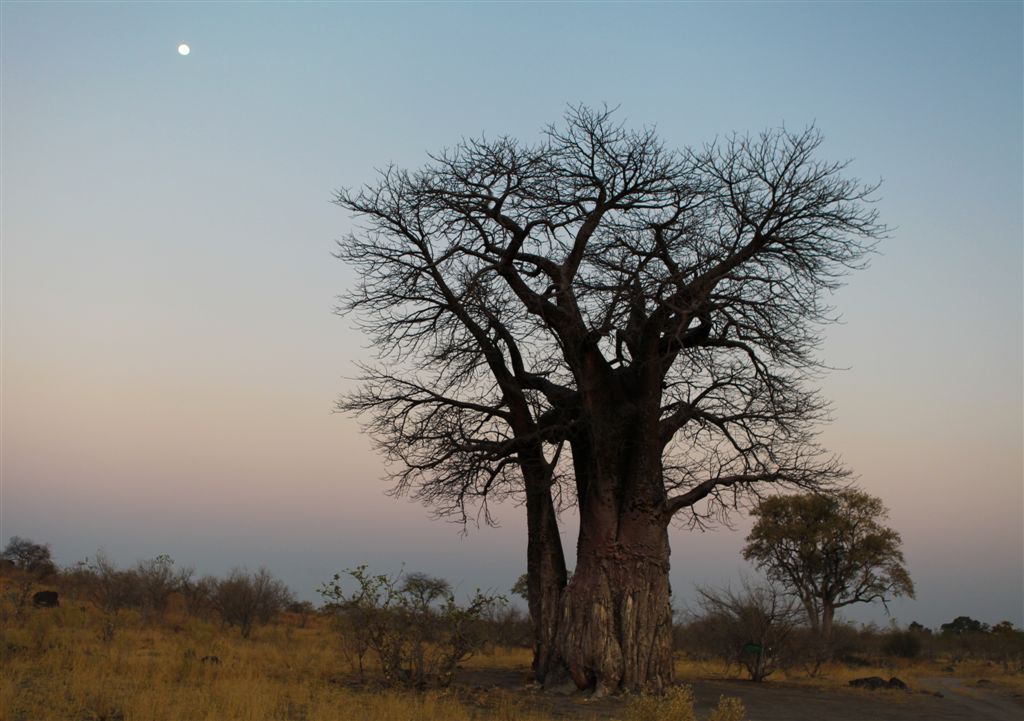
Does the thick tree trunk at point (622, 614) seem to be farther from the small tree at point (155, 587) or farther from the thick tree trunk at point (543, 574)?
the small tree at point (155, 587)

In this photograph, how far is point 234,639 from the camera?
18.1 meters

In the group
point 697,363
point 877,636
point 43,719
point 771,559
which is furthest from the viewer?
point 877,636

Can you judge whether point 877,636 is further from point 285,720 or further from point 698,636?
point 285,720

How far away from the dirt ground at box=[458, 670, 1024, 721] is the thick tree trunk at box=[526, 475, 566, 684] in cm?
58

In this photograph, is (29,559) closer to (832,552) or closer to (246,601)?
(246,601)

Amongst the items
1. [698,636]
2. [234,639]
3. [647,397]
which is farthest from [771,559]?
[647,397]

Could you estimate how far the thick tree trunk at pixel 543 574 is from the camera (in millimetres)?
11984

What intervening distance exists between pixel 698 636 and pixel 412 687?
41.6 ft

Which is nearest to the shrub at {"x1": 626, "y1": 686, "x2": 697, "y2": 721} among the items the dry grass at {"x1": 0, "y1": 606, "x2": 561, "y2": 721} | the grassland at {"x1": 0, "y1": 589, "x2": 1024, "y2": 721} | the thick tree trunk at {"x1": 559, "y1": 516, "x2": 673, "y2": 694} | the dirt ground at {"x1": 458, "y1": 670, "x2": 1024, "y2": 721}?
the grassland at {"x1": 0, "y1": 589, "x2": 1024, "y2": 721}

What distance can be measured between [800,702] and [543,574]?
12.9 ft

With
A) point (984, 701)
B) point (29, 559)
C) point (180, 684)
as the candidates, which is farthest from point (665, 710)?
point (29, 559)

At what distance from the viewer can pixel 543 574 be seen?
12.3 metres

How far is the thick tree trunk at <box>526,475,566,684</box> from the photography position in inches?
472

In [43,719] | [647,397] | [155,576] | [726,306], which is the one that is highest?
[726,306]
